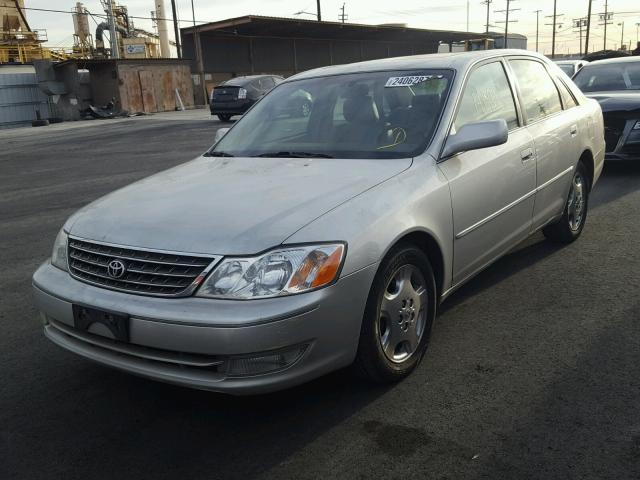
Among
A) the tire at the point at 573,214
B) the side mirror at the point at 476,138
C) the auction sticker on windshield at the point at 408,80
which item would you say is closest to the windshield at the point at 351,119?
the auction sticker on windshield at the point at 408,80

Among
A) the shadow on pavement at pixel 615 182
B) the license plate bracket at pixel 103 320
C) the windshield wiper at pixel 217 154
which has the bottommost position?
the shadow on pavement at pixel 615 182

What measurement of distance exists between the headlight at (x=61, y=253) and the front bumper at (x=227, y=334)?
0.31m

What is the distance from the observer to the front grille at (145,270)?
265 centimetres

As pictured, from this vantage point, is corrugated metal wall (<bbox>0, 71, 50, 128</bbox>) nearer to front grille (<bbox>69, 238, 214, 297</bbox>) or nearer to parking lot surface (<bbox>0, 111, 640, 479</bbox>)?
parking lot surface (<bbox>0, 111, 640, 479</bbox>)

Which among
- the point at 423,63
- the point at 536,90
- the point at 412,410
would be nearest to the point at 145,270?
the point at 412,410

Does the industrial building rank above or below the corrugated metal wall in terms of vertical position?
above

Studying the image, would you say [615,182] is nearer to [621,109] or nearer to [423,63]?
[621,109]

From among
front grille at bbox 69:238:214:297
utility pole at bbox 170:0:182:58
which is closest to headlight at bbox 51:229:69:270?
front grille at bbox 69:238:214:297

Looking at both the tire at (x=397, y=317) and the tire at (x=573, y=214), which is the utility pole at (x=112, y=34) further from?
the tire at (x=397, y=317)

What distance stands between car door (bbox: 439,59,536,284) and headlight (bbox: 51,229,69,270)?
1.98 metres

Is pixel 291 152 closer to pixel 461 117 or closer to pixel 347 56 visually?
pixel 461 117

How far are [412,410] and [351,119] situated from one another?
1.81 meters

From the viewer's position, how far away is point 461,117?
3.77 meters

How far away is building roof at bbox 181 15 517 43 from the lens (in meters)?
39.5
